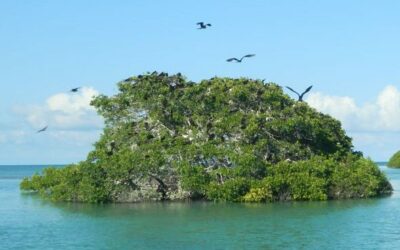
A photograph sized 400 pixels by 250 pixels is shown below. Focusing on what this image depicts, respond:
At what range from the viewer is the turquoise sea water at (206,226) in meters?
28.6

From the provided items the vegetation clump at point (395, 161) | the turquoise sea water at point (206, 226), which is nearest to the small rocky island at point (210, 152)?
the turquoise sea water at point (206, 226)

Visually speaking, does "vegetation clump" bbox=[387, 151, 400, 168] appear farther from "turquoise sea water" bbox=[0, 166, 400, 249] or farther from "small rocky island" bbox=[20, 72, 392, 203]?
"turquoise sea water" bbox=[0, 166, 400, 249]

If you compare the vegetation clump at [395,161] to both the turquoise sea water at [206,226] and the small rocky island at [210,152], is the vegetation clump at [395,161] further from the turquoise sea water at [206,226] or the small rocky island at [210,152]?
the turquoise sea water at [206,226]

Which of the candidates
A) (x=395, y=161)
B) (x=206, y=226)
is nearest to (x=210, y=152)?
(x=206, y=226)

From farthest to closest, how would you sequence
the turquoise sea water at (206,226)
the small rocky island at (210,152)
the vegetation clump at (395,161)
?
1. the vegetation clump at (395,161)
2. the small rocky island at (210,152)
3. the turquoise sea water at (206,226)

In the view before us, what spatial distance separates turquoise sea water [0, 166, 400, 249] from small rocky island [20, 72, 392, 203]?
4.57ft

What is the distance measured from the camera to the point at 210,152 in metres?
42.7

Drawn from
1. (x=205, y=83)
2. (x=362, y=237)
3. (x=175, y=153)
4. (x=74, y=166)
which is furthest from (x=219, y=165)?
(x=362, y=237)

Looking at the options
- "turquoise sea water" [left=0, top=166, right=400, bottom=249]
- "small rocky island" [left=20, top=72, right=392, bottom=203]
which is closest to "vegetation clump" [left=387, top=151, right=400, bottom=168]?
"small rocky island" [left=20, top=72, right=392, bottom=203]

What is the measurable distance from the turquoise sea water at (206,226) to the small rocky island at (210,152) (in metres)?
1.39

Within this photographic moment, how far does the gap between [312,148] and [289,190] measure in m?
4.69

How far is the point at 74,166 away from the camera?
45531 millimetres

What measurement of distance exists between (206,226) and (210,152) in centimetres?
1012

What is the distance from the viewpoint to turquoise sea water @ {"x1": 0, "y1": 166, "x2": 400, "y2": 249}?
2859 centimetres
